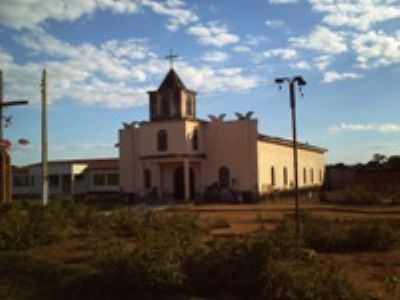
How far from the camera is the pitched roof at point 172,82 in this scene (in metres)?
35.1

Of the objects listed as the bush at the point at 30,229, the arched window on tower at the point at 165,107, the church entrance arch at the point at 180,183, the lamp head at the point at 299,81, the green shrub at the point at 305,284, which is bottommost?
the green shrub at the point at 305,284

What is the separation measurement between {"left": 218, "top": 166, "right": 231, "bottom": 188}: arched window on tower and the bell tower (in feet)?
14.0

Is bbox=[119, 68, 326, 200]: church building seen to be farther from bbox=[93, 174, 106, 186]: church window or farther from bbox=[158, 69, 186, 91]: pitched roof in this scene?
bbox=[93, 174, 106, 186]: church window

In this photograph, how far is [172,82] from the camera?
116 feet

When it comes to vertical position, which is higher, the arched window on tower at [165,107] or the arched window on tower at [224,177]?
the arched window on tower at [165,107]

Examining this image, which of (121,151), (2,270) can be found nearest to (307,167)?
(121,151)

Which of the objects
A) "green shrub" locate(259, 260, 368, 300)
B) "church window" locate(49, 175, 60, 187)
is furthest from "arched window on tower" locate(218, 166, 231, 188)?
"green shrub" locate(259, 260, 368, 300)

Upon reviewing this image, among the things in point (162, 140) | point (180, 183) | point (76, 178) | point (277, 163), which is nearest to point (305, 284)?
point (162, 140)

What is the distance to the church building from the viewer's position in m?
33.7

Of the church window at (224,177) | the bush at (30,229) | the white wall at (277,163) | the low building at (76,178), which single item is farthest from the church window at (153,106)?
the bush at (30,229)

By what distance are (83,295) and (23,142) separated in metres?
15.3

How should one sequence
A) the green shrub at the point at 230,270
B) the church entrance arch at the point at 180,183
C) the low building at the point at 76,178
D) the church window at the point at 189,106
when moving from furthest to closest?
the low building at the point at 76,178
the church entrance arch at the point at 180,183
the church window at the point at 189,106
the green shrub at the point at 230,270

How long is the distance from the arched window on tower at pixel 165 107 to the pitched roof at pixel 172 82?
2.83ft

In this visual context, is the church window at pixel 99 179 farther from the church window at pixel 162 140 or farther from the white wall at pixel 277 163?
the white wall at pixel 277 163
